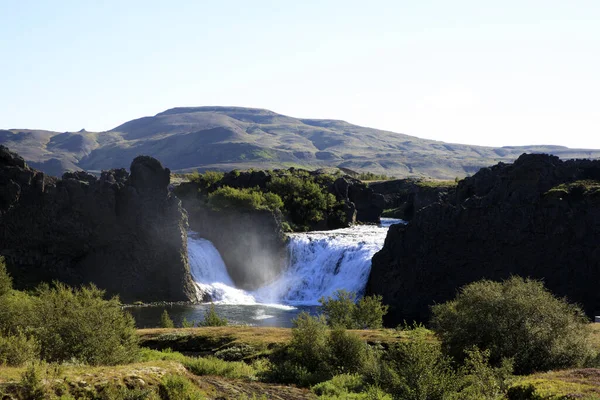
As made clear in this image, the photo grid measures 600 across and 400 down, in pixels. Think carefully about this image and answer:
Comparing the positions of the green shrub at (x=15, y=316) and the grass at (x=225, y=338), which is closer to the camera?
the green shrub at (x=15, y=316)

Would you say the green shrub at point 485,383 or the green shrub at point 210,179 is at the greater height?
the green shrub at point 210,179

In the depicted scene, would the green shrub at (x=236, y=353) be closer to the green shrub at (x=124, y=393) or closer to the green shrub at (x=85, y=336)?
the green shrub at (x=85, y=336)

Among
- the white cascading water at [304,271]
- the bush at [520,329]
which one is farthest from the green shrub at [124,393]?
the white cascading water at [304,271]

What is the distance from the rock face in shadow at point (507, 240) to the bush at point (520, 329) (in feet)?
112

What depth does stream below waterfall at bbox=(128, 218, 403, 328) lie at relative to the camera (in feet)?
256

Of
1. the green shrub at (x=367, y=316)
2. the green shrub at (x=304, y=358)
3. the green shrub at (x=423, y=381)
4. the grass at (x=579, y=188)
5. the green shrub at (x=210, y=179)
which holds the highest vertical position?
the grass at (x=579, y=188)

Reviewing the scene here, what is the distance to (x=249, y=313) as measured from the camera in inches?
2768

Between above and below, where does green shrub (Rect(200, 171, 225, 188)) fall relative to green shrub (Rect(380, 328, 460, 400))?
above

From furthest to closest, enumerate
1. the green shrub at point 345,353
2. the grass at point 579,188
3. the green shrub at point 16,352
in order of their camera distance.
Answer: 1. the grass at point 579,188
2. the green shrub at point 345,353
3. the green shrub at point 16,352

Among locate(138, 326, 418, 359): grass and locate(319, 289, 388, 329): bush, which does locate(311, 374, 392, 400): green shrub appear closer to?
locate(138, 326, 418, 359): grass

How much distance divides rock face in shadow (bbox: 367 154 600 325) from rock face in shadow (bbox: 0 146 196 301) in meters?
25.5

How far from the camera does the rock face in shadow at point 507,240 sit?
61.2 metres

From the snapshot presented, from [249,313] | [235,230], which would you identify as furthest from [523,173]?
[235,230]

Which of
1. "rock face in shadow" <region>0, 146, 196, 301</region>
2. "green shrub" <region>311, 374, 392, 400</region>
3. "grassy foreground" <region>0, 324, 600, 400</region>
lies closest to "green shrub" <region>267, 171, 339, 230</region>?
"rock face in shadow" <region>0, 146, 196, 301</region>
